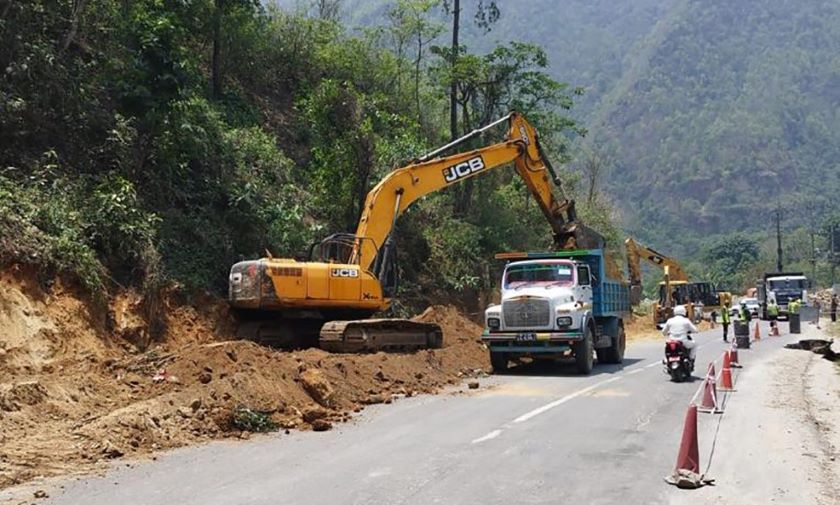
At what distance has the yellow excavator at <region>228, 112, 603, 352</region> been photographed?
15.9m

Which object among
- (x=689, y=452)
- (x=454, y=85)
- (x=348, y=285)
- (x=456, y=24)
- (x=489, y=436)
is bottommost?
(x=489, y=436)

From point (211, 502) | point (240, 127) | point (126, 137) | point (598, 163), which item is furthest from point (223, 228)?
point (598, 163)

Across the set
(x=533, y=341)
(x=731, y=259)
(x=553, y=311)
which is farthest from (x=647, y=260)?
(x=731, y=259)

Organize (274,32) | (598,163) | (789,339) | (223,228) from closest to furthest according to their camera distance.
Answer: (223,228) < (789,339) < (274,32) < (598,163)

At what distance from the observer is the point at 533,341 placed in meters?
16.5

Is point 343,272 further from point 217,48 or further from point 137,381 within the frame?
point 217,48

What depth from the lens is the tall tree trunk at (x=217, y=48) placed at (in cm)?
2644

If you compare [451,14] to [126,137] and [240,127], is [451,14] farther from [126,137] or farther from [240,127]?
[126,137]

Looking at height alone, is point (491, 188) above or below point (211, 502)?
above

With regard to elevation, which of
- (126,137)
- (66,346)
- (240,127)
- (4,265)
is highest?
(240,127)

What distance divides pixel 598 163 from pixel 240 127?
39.8m

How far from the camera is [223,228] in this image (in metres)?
20.0

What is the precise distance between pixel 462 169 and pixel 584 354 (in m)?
5.98

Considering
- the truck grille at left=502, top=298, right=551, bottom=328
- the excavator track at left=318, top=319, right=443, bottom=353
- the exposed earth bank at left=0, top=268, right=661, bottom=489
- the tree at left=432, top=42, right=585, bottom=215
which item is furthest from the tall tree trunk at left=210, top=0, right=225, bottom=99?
the truck grille at left=502, top=298, right=551, bottom=328
